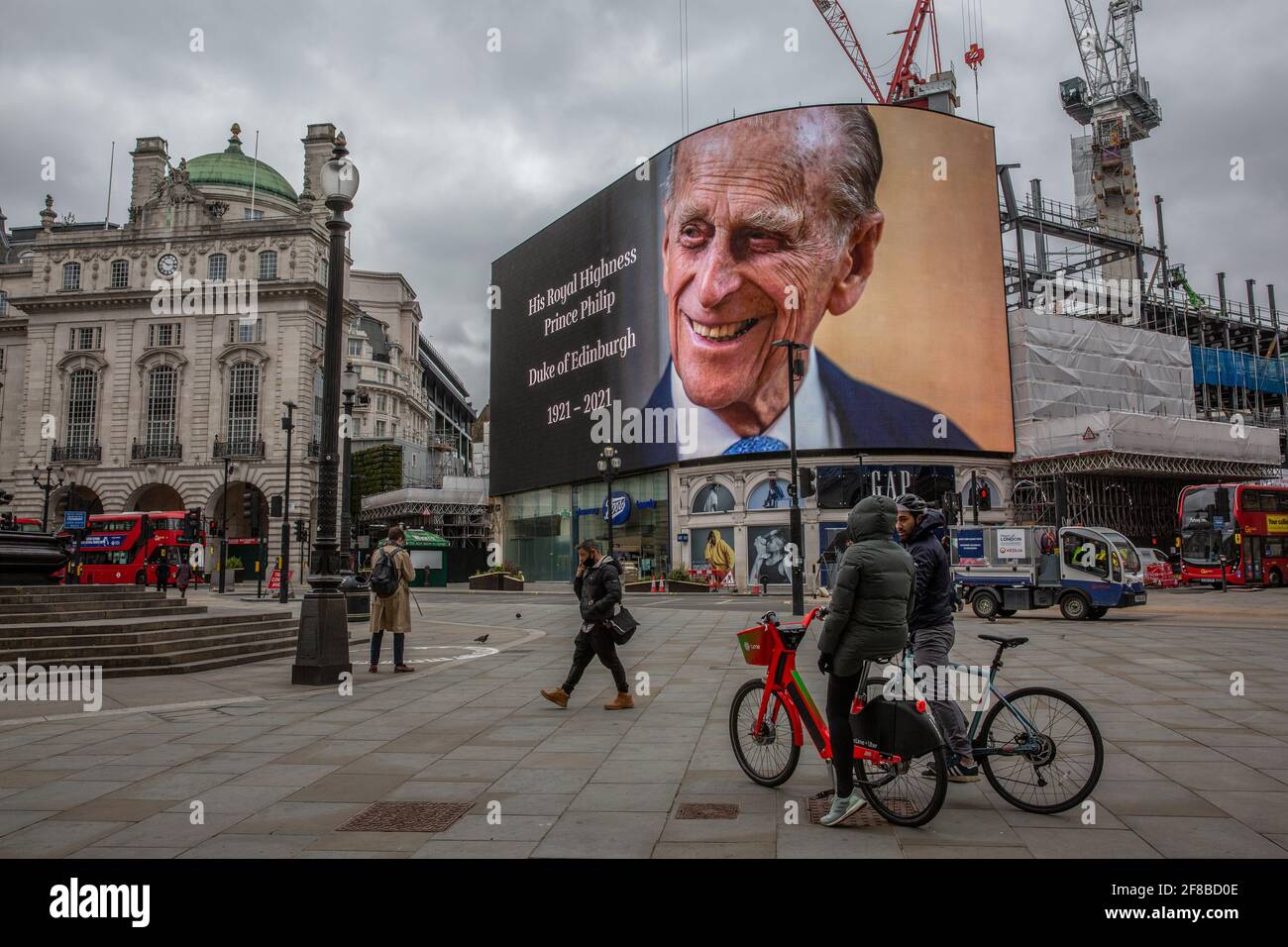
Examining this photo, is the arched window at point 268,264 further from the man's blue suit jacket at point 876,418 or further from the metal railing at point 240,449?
the man's blue suit jacket at point 876,418

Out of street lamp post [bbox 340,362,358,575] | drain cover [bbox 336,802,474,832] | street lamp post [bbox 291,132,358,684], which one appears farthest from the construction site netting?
drain cover [bbox 336,802,474,832]

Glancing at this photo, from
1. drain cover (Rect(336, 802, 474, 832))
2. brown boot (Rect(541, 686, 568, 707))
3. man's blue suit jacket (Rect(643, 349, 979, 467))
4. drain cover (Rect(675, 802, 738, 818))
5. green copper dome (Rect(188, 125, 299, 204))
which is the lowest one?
drain cover (Rect(675, 802, 738, 818))

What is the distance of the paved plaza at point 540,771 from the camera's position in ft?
15.3

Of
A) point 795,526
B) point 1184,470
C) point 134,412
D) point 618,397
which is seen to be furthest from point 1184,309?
point 134,412

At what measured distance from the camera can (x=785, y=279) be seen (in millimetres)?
41719

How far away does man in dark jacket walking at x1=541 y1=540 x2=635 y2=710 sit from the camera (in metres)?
8.78

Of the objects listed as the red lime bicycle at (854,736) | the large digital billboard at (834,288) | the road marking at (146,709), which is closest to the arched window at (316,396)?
the large digital billboard at (834,288)

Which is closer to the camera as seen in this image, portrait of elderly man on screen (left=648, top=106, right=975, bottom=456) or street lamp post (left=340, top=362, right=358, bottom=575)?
street lamp post (left=340, top=362, right=358, bottom=575)

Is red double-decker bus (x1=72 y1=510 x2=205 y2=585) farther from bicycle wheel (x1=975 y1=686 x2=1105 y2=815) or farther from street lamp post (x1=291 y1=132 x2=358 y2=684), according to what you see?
bicycle wheel (x1=975 y1=686 x2=1105 y2=815)

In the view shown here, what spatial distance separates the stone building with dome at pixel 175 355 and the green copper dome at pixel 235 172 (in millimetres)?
11344

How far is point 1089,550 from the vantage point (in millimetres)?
20969

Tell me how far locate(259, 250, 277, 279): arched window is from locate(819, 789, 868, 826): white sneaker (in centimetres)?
6083

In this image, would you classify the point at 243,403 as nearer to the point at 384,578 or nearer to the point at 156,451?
the point at 156,451

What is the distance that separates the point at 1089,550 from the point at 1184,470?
27690 mm
